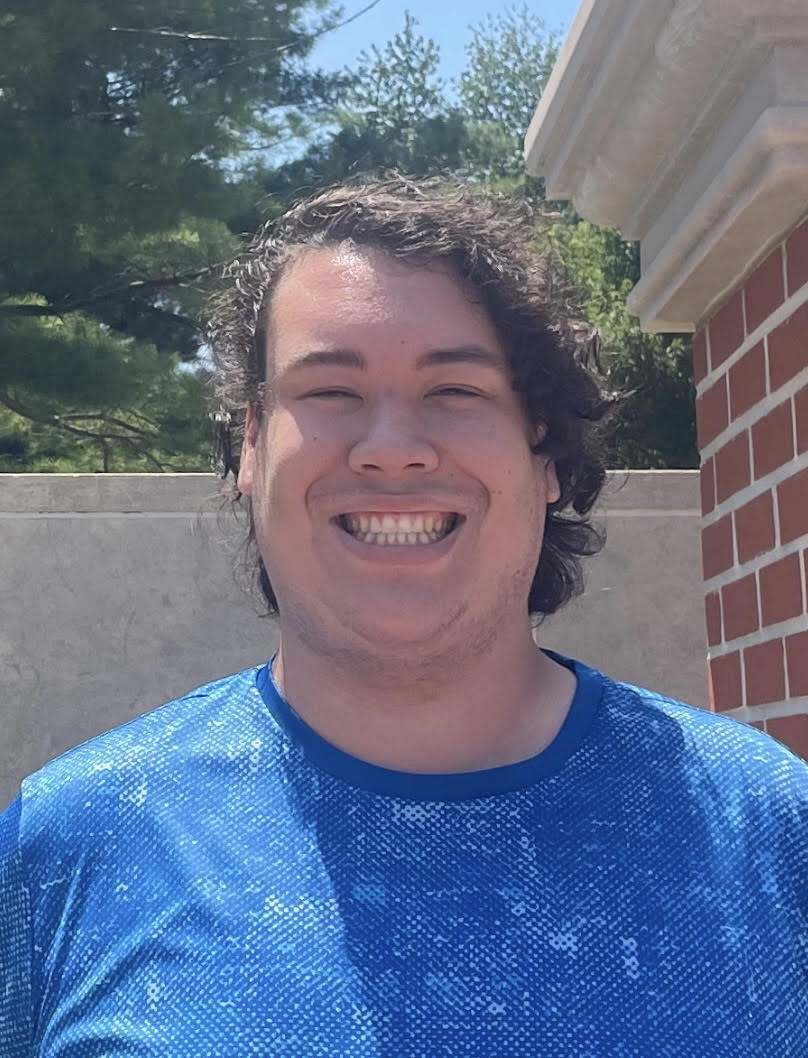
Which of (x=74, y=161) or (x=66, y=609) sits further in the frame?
(x=74, y=161)

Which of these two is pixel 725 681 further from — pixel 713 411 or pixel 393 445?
pixel 393 445

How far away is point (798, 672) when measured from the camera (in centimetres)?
215

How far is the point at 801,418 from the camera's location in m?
2.13

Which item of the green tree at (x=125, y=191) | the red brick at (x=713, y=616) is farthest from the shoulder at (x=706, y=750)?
the green tree at (x=125, y=191)

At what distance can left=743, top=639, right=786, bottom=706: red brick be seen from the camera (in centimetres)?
223

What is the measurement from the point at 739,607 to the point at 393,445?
109 cm

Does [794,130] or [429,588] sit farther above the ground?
[794,130]

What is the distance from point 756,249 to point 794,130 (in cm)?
35

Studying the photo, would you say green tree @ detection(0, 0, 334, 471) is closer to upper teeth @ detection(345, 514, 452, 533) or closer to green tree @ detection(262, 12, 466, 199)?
green tree @ detection(262, 12, 466, 199)

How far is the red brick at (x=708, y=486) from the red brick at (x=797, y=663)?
0.42m

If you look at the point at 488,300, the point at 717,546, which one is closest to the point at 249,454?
the point at 488,300

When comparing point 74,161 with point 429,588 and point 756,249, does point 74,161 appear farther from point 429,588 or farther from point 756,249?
point 429,588

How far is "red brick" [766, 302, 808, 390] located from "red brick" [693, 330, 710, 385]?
32 centimetres

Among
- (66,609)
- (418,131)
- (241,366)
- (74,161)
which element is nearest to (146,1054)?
(241,366)
